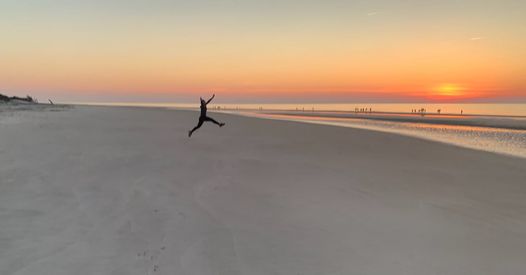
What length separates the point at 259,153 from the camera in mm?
13938

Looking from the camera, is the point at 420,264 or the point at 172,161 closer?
the point at 420,264

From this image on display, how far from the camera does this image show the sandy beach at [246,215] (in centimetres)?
488

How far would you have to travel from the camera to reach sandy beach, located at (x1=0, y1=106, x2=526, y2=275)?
4883 millimetres

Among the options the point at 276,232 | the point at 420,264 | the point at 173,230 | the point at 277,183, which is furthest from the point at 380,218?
the point at 173,230

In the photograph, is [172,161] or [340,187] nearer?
[340,187]

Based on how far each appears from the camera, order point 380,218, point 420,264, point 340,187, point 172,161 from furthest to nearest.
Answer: point 172,161, point 340,187, point 380,218, point 420,264

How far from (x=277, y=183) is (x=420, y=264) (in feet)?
15.2

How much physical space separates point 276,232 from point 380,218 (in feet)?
8.01

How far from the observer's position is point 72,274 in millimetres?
4301

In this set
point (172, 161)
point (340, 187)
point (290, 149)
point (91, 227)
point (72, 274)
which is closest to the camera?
point (72, 274)

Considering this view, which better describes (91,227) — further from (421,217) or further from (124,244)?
(421,217)

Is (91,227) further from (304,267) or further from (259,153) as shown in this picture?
(259,153)

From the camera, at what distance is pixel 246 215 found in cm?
664

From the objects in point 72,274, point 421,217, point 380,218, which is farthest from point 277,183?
point 72,274
